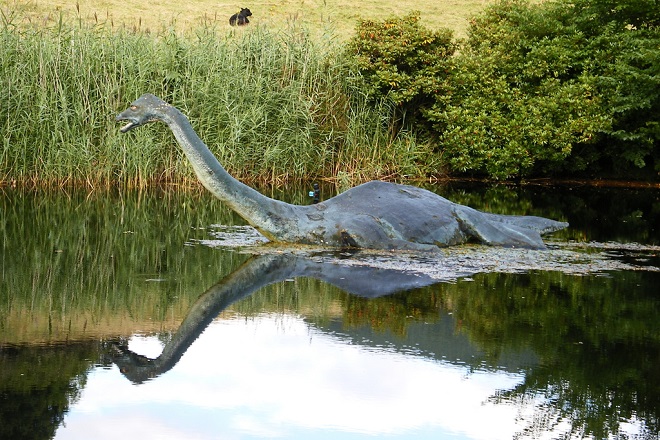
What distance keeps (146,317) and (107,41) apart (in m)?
10.5

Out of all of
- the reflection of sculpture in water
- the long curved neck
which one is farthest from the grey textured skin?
the reflection of sculpture in water

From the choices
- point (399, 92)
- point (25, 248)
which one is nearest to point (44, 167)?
point (25, 248)

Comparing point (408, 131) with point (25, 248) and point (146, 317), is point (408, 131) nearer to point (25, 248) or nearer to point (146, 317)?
point (25, 248)

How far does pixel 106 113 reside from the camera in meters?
15.6

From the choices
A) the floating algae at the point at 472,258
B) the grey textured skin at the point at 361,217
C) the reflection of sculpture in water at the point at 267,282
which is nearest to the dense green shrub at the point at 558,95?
the floating algae at the point at 472,258

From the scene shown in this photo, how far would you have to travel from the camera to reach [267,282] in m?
8.17

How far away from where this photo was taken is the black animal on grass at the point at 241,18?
3475 cm

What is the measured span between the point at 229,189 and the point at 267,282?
4.30ft

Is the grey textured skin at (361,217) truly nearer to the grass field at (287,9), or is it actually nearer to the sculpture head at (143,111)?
the sculpture head at (143,111)

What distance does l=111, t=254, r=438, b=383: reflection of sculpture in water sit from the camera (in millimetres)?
6174

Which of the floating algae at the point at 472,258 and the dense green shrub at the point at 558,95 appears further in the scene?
the dense green shrub at the point at 558,95

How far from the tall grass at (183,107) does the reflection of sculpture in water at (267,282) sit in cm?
725

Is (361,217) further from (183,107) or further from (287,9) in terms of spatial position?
(287,9)

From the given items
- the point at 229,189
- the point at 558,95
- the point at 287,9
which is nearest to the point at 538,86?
the point at 558,95
